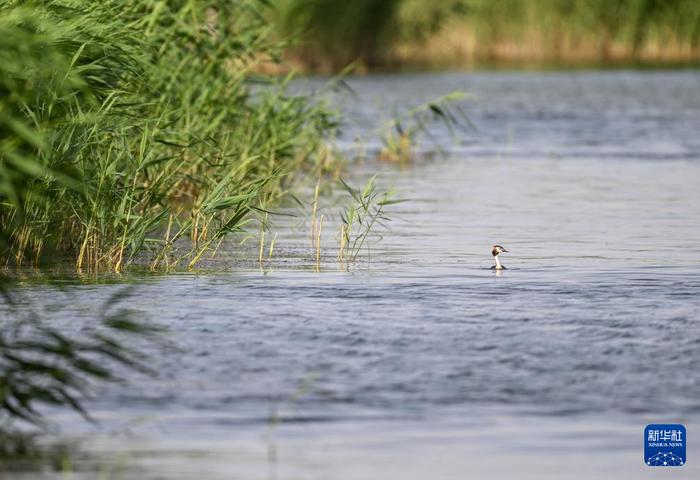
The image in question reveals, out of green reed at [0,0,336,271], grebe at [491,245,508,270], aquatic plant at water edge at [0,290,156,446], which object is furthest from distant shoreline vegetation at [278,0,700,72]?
aquatic plant at water edge at [0,290,156,446]

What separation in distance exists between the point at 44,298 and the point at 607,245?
4938 mm

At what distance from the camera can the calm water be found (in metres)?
6.43

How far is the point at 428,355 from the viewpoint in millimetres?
8266

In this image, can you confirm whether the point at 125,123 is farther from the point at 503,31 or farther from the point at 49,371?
the point at 503,31

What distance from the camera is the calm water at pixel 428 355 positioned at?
6426 millimetres

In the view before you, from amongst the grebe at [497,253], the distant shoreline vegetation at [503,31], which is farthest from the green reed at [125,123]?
the distant shoreline vegetation at [503,31]

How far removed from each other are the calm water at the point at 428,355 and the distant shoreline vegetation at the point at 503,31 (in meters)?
27.1

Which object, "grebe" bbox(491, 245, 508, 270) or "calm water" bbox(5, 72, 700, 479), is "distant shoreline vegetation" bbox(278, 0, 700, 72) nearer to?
"calm water" bbox(5, 72, 700, 479)

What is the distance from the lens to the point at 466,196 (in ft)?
56.6

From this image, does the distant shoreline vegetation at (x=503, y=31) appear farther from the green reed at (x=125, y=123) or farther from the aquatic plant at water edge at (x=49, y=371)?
the aquatic plant at water edge at (x=49, y=371)

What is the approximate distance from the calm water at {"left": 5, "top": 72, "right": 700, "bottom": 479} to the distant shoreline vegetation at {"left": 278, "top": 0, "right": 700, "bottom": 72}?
2706 cm

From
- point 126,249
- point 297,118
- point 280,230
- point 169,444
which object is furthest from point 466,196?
point 169,444

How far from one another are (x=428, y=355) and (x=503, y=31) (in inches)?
1540

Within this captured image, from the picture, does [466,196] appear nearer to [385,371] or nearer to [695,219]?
[695,219]
